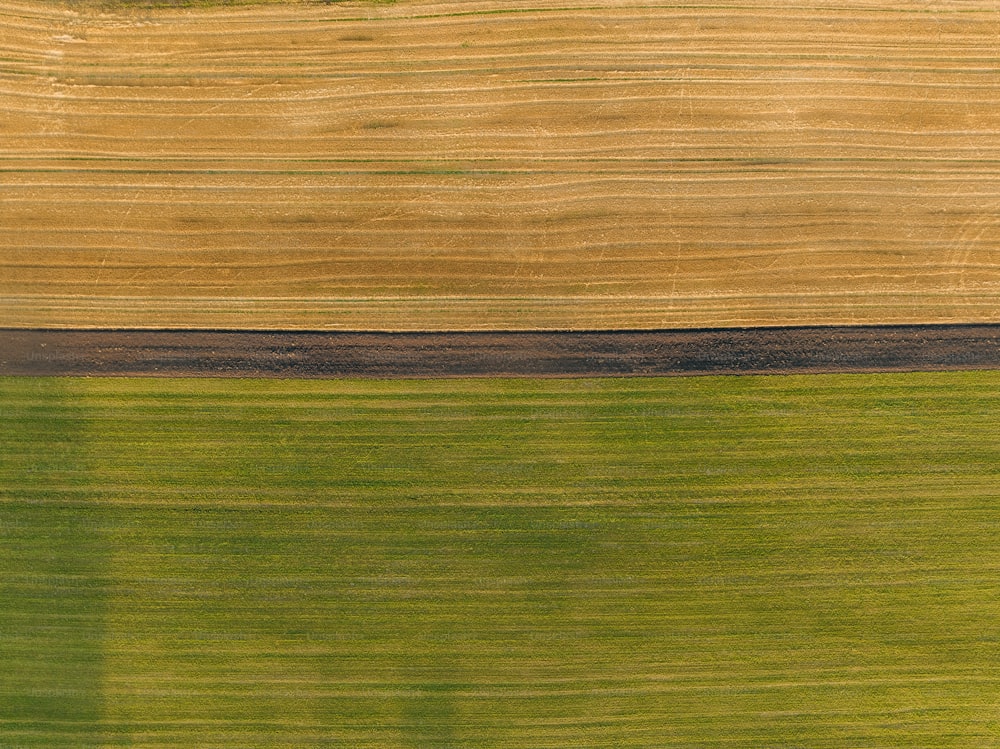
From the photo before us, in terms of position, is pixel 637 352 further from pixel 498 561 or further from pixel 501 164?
pixel 498 561

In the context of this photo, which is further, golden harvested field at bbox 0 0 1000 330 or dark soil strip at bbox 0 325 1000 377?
dark soil strip at bbox 0 325 1000 377

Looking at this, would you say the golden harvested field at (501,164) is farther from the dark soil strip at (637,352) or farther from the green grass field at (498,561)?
the green grass field at (498,561)

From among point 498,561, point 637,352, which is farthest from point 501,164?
point 498,561

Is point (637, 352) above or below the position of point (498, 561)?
above

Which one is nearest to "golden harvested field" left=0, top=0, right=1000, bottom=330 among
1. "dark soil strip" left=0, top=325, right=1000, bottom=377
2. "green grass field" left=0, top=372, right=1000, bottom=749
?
"dark soil strip" left=0, top=325, right=1000, bottom=377

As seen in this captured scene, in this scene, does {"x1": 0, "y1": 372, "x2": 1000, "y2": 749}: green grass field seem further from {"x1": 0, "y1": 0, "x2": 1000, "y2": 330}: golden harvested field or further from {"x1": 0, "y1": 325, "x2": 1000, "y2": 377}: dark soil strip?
{"x1": 0, "y1": 0, "x2": 1000, "y2": 330}: golden harvested field

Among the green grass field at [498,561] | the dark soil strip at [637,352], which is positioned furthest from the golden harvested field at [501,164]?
the green grass field at [498,561]
